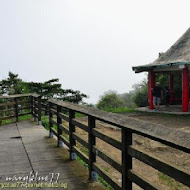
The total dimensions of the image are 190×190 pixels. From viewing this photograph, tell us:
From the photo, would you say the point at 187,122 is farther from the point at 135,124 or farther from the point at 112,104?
the point at 112,104

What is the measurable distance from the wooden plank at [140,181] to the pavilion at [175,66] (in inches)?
518

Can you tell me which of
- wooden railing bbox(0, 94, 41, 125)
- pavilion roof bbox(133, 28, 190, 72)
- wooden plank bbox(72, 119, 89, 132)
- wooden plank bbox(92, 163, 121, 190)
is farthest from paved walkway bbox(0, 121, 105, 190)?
pavilion roof bbox(133, 28, 190, 72)

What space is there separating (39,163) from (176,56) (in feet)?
46.7

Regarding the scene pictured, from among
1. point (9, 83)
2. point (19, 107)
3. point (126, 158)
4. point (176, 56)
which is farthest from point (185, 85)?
point (9, 83)

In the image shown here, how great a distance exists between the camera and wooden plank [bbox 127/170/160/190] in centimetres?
245

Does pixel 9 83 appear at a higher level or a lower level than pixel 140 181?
higher

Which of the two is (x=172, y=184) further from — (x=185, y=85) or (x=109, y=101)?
(x=109, y=101)

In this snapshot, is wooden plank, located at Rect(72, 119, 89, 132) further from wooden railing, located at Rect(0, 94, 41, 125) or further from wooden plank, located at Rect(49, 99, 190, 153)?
wooden railing, located at Rect(0, 94, 41, 125)

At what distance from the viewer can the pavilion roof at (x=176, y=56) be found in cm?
1583

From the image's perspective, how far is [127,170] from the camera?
2.90 m

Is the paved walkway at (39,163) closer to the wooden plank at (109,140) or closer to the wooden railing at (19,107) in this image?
the wooden plank at (109,140)

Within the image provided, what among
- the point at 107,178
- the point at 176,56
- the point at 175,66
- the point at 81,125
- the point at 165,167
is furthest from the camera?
the point at 176,56

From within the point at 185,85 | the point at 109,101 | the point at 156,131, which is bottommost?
the point at 109,101

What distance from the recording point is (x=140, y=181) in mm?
2627
